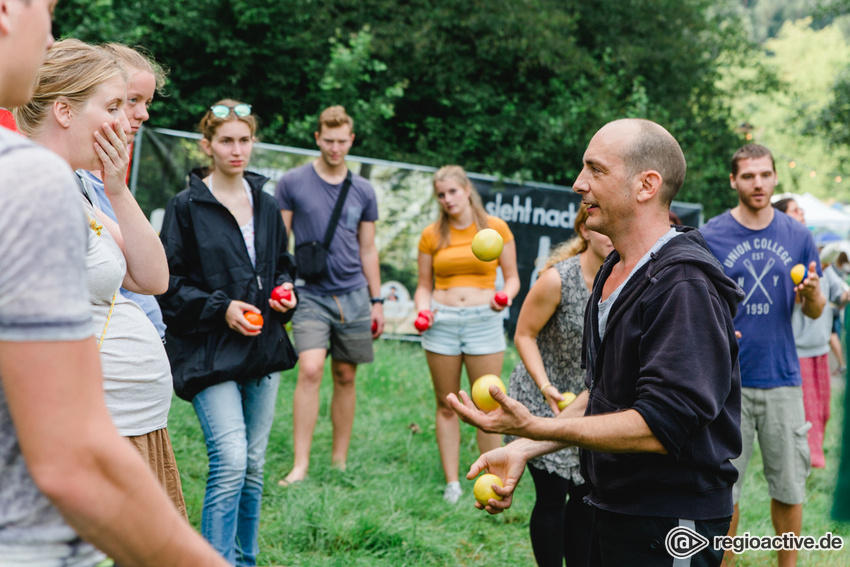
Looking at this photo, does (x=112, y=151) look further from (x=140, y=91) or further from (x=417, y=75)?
(x=417, y=75)

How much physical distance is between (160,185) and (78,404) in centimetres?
754

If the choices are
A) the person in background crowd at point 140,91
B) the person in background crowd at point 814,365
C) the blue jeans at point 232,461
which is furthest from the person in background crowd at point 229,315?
the person in background crowd at point 814,365

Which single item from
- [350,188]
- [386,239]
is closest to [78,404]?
[350,188]

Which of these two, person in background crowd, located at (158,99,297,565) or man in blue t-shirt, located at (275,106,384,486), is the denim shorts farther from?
person in background crowd, located at (158,99,297,565)

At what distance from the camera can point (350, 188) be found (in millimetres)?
5434

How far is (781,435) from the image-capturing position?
13.6 feet

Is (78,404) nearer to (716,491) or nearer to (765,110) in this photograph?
(716,491)

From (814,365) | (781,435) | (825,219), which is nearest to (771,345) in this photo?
(781,435)

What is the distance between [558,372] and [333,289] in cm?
201

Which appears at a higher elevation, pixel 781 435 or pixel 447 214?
pixel 447 214

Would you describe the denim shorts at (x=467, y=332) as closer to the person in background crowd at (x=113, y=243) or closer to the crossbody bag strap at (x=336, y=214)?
the crossbody bag strap at (x=336, y=214)

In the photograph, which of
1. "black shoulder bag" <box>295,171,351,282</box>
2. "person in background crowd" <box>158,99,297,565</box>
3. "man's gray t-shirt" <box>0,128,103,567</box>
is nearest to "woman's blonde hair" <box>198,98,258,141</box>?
"person in background crowd" <box>158,99,297,565</box>

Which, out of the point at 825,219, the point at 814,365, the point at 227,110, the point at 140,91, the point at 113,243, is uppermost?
the point at 825,219

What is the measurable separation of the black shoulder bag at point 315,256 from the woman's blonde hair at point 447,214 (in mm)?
742
